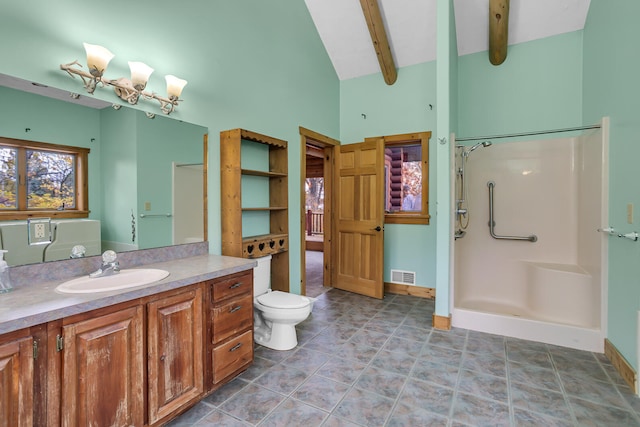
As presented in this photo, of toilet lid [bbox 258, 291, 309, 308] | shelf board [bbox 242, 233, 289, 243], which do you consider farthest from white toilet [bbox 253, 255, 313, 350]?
shelf board [bbox 242, 233, 289, 243]

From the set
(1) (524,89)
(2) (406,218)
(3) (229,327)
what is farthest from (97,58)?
(1) (524,89)

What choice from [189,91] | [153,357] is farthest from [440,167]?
[153,357]

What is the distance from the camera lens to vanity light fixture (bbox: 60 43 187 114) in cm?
175

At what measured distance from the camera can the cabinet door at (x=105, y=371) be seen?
1.27 meters

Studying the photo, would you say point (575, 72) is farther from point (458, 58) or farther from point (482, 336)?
point (482, 336)

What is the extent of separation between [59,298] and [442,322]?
295cm

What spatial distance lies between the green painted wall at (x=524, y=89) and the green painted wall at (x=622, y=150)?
67cm

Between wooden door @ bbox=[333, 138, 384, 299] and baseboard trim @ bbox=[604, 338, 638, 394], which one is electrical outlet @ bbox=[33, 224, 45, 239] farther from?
baseboard trim @ bbox=[604, 338, 638, 394]

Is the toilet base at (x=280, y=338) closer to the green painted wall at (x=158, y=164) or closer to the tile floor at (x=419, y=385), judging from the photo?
the tile floor at (x=419, y=385)

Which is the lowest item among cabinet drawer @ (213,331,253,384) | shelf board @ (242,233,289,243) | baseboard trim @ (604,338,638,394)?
baseboard trim @ (604,338,638,394)

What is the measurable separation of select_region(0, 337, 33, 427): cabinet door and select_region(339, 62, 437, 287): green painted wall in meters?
3.75

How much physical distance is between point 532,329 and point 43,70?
4.00m

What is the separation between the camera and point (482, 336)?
113 inches

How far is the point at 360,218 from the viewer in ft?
13.3
